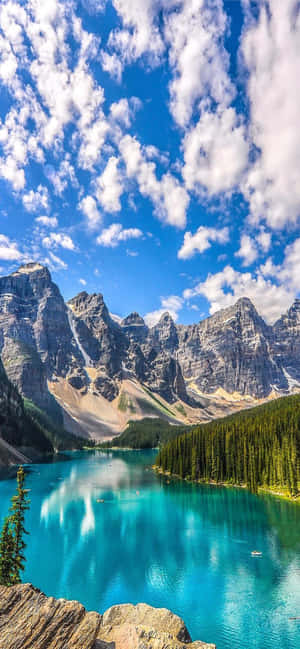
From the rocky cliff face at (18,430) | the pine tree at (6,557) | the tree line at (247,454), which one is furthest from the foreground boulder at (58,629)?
the rocky cliff face at (18,430)

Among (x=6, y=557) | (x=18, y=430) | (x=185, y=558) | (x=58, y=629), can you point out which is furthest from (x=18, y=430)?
(x=58, y=629)

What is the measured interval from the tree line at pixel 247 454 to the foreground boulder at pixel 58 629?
208 feet

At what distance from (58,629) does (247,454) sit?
7889 centimetres

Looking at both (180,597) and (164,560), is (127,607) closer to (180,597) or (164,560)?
(180,597)

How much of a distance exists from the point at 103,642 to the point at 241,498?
6431 cm

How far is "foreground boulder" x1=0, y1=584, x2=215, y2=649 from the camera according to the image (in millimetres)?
10977

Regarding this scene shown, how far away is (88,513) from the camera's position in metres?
59.1

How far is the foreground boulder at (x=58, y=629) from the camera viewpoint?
11.0 metres

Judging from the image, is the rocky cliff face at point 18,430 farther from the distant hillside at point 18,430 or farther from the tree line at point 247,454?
the tree line at point 247,454

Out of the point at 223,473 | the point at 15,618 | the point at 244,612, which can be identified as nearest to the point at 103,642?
the point at 15,618

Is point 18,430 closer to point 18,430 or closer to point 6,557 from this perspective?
point 18,430

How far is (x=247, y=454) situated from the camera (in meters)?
83.1

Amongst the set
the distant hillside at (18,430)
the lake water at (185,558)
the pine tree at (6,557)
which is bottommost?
the lake water at (185,558)

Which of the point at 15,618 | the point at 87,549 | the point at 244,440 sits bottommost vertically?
the point at 87,549
